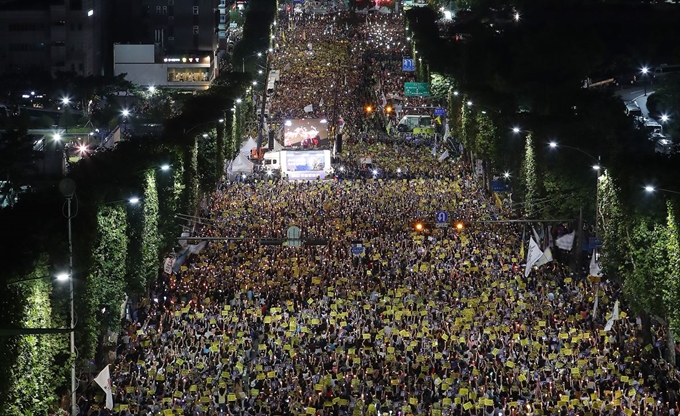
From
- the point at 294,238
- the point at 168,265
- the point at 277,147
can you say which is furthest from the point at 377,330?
the point at 277,147

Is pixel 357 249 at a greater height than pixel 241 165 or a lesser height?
greater

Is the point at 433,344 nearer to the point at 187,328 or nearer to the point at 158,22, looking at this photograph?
the point at 187,328

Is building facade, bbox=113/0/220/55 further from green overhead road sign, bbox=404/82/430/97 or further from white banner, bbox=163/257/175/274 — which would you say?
white banner, bbox=163/257/175/274

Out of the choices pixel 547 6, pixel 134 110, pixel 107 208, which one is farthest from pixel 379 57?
pixel 107 208

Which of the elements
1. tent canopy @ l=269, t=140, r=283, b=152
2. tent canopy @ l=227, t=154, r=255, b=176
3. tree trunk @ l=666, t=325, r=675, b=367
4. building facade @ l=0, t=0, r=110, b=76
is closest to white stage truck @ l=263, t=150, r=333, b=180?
tent canopy @ l=269, t=140, r=283, b=152

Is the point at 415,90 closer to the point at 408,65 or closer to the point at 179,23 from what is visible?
the point at 408,65

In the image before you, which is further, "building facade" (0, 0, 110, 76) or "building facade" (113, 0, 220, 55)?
"building facade" (113, 0, 220, 55)
